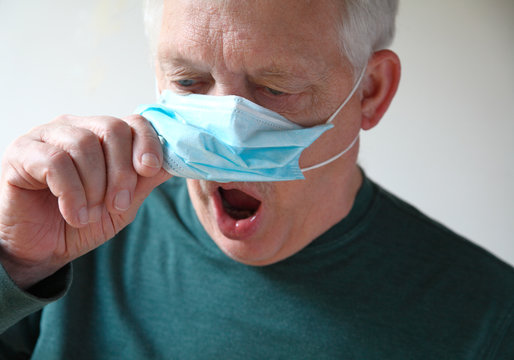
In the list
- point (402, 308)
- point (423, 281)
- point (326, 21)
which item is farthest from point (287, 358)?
point (326, 21)

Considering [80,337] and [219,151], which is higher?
[219,151]

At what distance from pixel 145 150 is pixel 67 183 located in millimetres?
166

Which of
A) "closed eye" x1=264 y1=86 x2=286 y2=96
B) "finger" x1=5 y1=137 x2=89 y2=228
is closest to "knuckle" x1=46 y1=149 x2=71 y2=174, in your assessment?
"finger" x1=5 y1=137 x2=89 y2=228

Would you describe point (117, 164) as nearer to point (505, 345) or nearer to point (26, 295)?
point (26, 295)

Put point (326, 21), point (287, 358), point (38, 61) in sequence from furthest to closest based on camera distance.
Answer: point (38, 61) → point (287, 358) → point (326, 21)

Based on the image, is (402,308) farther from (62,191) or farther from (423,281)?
(62,191)

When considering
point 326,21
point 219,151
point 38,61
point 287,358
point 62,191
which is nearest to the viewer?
point 62,191

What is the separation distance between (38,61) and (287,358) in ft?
5.75

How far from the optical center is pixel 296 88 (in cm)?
119

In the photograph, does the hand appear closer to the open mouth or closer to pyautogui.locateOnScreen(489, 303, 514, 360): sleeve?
the open mouth

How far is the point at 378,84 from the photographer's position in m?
1.44

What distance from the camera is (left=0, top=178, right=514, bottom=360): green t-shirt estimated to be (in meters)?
1.37

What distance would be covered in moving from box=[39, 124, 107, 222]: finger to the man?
17 millimetres

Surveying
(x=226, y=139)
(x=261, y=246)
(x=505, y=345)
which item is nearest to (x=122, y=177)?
(x=226, y=139)
